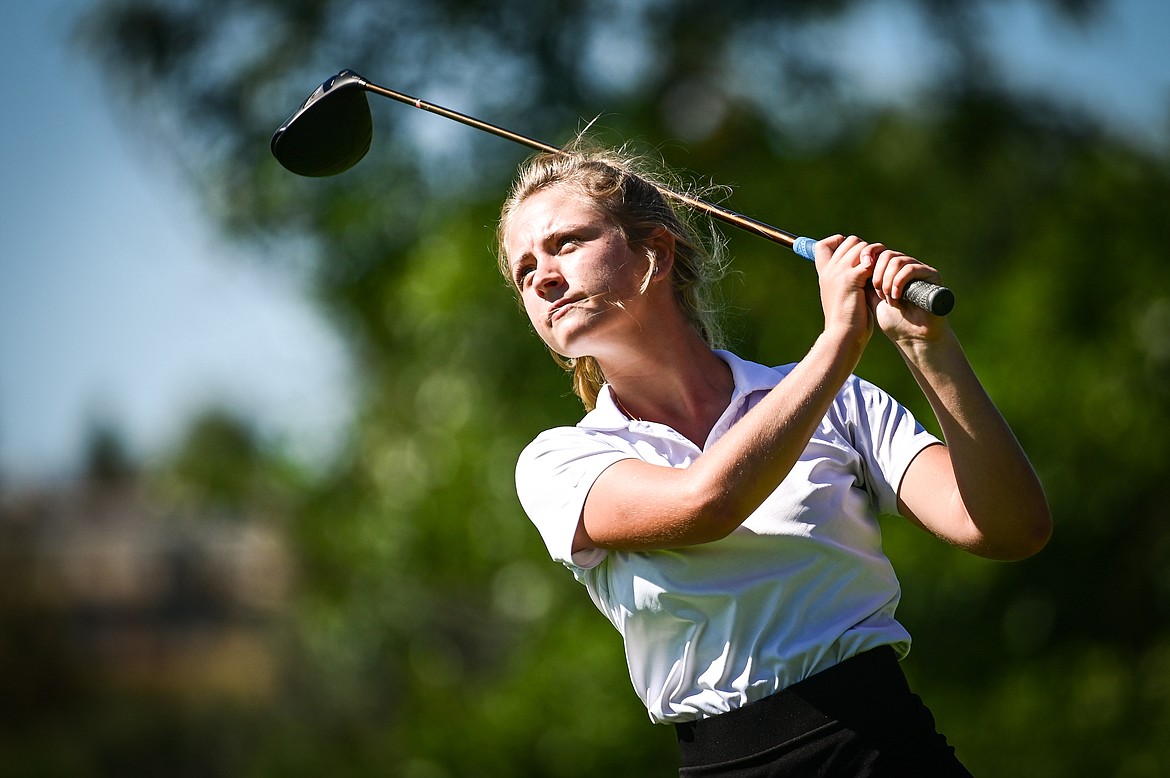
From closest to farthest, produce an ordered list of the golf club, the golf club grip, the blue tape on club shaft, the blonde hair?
the golf club grip, the blue tape on club shaft, the blonde hair, the golf club

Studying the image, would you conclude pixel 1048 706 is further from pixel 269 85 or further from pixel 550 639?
pixel 269 85

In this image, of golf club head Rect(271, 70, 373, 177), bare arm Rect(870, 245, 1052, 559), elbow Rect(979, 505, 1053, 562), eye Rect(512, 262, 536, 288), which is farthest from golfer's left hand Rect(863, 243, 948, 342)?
golf club head Rect(271, 70, 373, 177)

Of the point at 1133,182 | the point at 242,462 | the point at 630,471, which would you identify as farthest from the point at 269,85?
the point at 630,471

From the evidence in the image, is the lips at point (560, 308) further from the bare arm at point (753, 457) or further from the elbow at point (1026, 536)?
the elbow at point (1026, 536)

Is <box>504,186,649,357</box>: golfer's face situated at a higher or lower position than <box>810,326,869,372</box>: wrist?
higher

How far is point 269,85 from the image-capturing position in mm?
7926

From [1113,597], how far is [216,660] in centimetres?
991

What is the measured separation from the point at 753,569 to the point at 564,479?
1.05 ft

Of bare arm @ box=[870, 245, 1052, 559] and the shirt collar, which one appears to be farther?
the shirt collar

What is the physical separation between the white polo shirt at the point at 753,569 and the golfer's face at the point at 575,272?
0.17m

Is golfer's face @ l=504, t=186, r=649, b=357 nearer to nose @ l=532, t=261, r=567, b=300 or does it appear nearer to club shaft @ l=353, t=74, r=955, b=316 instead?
nose @ l=532, t=261, r=567, b=300

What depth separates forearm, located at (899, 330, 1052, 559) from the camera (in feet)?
6.24

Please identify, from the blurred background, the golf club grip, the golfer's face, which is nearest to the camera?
the golf club grip

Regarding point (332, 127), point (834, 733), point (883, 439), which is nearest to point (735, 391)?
point (883, 439)
